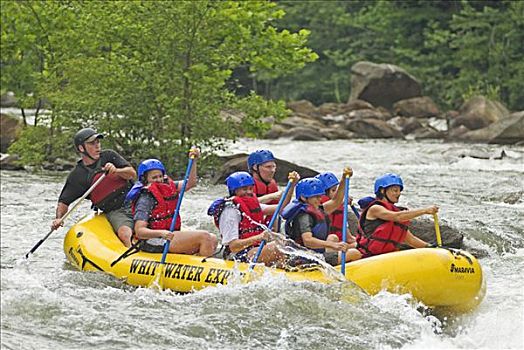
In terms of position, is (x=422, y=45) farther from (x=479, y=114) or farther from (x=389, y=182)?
(x=389, y=182)

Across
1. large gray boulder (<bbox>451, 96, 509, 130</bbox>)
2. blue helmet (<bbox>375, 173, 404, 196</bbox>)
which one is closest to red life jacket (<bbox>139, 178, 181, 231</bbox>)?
blue helmet (<bbox>375, 173, 404, 196</bbox>)

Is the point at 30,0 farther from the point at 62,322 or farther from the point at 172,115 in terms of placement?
the point at 62,322

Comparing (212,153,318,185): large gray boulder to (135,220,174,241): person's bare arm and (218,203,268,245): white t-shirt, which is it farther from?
(218,203,268,245): white t-shirt

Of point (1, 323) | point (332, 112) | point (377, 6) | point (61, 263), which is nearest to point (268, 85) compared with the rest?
point (377, 6)

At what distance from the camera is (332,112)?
96.5 ft

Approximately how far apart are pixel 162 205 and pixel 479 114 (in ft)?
57.3

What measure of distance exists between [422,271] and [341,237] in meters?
1.29

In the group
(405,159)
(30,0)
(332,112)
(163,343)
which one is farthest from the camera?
(332,112)

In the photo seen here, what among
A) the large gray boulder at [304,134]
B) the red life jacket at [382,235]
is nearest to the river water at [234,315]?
the red life jacket at [382,235]

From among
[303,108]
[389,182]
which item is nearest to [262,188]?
[389,182]

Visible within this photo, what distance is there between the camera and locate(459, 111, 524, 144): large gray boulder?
20797 millimetres

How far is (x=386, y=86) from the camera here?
29.7 m

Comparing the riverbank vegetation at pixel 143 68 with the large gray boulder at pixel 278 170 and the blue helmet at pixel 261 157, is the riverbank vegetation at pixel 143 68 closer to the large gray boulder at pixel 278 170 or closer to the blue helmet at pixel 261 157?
the large gray boulder at pixel 278 170

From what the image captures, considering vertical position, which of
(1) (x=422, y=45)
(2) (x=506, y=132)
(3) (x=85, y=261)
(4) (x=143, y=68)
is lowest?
(1) (x=422, y=45)
